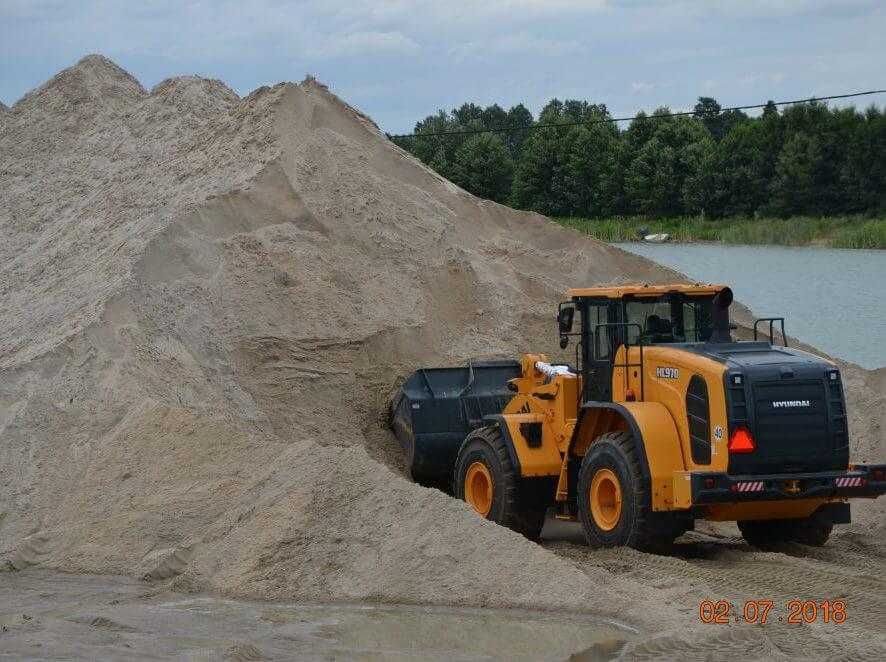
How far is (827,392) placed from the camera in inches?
368

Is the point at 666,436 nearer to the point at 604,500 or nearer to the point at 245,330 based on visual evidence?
the point at 604,500

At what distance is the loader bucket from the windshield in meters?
2.92

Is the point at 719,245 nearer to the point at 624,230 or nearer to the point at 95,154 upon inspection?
the point at 624,230

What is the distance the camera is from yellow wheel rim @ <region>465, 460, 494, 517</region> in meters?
11.5

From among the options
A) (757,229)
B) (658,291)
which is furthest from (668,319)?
(757,229)

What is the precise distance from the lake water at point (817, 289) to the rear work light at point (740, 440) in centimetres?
1221

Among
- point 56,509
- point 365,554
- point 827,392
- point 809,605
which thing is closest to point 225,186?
point 56,509

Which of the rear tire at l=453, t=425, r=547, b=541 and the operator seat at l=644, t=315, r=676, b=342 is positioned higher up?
the operator seat at l=644, t=315, r=676, b=342

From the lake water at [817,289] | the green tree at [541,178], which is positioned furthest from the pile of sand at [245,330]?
the green tree at [541,178]

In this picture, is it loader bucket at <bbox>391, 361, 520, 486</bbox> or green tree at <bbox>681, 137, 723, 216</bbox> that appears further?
green tree at <bbox>681, 137, 723, 216</bbox>

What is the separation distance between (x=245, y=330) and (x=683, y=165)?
30.3m

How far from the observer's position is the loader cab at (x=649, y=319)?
1037cm

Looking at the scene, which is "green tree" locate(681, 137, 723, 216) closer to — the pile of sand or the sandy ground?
the pile of sand

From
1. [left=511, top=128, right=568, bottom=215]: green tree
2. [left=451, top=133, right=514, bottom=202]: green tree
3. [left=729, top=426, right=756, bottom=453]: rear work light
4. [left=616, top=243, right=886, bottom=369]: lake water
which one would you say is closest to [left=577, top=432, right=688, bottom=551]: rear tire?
[left=729, top=426, right=756, bottom=453]: rear work light
